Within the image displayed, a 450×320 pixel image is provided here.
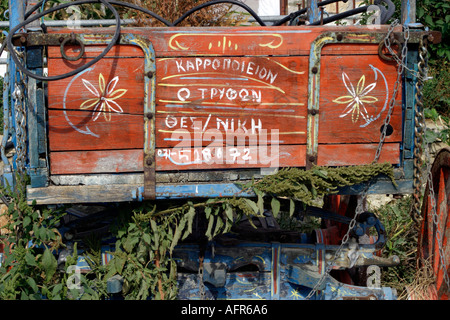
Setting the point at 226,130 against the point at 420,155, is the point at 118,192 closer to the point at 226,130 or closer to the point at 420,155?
the point at 226,130

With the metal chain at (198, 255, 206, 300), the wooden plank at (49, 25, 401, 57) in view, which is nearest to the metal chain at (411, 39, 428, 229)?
the wooden plank at (49, 25, 401, 57)

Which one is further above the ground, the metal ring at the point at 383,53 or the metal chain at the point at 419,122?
the metal ring at the point at 383,53

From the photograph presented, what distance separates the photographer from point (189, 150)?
3260 millimetres

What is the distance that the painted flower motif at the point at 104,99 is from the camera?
315 cm

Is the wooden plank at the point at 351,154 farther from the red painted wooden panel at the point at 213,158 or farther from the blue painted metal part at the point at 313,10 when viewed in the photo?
the blue painted metal part at the point at 313,10

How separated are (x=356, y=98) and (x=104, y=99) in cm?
164

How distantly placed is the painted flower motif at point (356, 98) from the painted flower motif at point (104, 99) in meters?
1.43

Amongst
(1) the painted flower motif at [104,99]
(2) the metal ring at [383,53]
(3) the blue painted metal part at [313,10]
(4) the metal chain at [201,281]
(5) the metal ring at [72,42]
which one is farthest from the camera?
(3) the blue painted metal part at [313,10]

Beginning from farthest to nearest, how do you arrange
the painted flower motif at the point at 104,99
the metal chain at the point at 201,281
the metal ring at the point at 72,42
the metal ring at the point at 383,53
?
the metal chain at the point at 201,281 < the metal ring at the point at 383,53 < the painted flower motif at the point at 104,99 < the metal ring at the point at 72,42

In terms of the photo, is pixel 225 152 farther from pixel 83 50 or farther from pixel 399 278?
pixel 399 278

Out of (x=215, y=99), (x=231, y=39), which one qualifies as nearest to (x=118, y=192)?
(x=215, y=99)

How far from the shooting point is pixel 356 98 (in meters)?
3.30

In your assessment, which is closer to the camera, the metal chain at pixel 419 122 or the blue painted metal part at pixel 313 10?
the metal chain at pixel 419 122

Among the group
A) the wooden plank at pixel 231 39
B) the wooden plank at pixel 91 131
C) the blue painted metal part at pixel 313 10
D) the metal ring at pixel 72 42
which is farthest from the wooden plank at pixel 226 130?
the blue painted metal part at pixel 313 10
